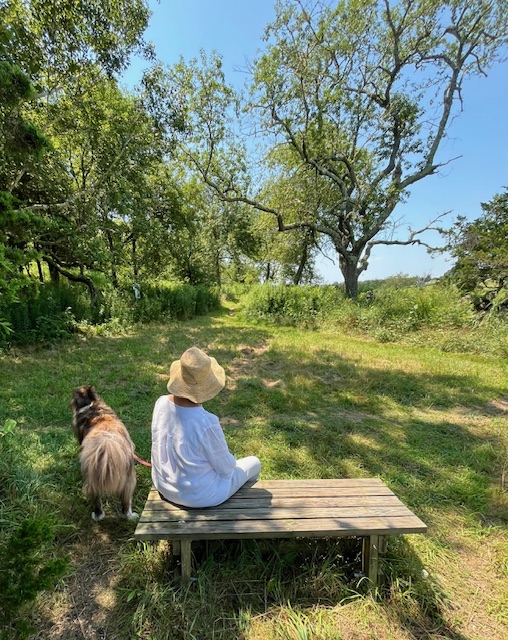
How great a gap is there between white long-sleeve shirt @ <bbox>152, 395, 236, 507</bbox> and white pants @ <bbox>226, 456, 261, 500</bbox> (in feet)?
0.38

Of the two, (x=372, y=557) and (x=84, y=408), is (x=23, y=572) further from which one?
(x=84, y=408)

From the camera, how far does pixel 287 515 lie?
6.53ft

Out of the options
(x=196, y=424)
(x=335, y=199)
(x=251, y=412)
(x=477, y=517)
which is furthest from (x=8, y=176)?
(x=335, y=199)

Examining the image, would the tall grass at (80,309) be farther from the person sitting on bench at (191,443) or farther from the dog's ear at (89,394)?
the person sitting on bench at (191,443)

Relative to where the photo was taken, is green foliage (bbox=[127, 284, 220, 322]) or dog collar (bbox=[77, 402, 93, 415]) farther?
green foliage (bbox=[127, 284, 220, 322])

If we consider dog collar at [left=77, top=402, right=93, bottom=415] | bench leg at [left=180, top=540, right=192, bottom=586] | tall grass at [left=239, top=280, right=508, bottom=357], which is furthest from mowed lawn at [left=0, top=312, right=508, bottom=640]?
tall grass at [left=239, top=280, right=508, bottom=357]

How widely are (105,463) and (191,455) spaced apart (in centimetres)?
65

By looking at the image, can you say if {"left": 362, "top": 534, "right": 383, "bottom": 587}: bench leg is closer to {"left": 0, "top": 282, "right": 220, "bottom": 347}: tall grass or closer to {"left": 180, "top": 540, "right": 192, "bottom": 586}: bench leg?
{"left": 180, "top": 540, "right": 192, "bottom": 586}: bench leg

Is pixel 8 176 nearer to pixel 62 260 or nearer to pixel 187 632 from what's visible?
pixel 62 260

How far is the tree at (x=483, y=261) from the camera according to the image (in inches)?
401

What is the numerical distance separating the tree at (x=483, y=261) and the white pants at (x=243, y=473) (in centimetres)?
953

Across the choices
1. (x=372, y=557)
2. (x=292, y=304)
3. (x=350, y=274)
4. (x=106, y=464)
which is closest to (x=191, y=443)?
(x=106, y=464)

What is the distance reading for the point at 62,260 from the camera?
10055 millimetres

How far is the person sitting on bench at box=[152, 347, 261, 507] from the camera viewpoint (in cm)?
198
